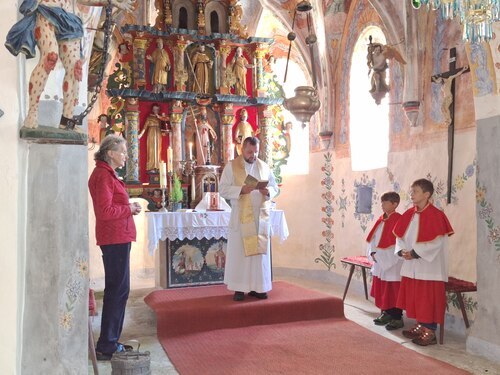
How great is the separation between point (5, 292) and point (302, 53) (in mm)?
7699

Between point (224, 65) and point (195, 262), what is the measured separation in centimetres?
332

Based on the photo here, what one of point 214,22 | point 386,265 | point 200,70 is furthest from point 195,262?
point 214,22

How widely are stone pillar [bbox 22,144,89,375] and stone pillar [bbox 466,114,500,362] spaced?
3683 mm

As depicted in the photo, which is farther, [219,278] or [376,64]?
[219,278]

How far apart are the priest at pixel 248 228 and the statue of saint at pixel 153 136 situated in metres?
2.15

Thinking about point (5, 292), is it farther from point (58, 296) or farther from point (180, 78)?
point (180, 78)

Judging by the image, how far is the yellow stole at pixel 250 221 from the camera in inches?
253

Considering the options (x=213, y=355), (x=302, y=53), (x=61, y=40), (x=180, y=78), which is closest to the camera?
(x=61, y=40)

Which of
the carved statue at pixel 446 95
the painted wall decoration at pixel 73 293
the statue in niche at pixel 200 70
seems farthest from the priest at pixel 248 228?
the painted wall decoration at pixel 73 293

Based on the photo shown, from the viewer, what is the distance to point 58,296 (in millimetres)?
3414

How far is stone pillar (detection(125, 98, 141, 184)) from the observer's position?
8.18m

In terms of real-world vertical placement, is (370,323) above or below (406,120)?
below

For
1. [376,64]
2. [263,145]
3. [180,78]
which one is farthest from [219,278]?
[376,64]

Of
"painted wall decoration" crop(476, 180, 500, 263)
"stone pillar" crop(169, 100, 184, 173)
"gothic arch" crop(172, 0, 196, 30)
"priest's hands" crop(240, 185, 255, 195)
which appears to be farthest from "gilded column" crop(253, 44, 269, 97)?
"painted wall decoration" crop(476, 180, 500, 263)
